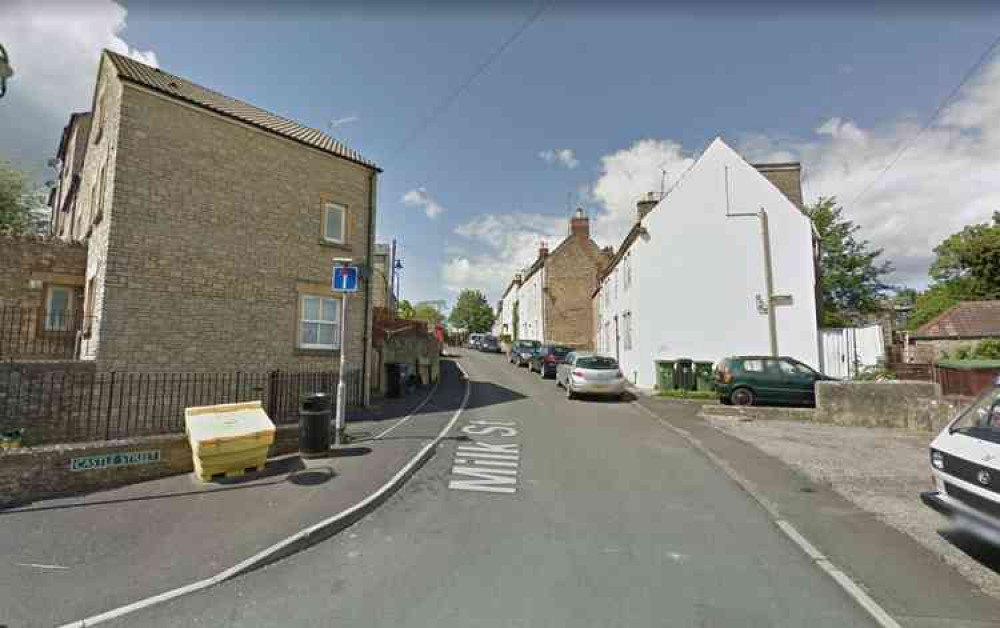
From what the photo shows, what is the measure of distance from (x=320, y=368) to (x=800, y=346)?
17.0m

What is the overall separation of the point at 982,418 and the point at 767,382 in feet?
27.2

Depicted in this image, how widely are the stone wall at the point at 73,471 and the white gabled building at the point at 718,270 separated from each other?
15.8 m

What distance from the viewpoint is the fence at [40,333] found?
10305 millimetres

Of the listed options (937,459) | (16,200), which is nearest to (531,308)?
(16,200)

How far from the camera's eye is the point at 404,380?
16609mm

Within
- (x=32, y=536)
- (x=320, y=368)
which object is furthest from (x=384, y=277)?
(x=32, y=536)

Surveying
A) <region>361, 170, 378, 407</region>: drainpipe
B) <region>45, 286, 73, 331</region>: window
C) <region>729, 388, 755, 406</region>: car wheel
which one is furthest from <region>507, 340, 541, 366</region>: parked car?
<region>45, 286, 73, 331</region>: window

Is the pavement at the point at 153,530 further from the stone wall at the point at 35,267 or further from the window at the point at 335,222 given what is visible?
the stone wall at the point at 35,267

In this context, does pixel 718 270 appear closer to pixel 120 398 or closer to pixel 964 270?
pixel 120 398

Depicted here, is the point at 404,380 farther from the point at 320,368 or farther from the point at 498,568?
the point at 498,568

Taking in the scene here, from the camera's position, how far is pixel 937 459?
4.61 m

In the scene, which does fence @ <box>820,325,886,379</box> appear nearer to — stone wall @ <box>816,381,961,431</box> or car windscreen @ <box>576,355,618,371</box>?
stone wall @ <box>816,381,961,431</box>

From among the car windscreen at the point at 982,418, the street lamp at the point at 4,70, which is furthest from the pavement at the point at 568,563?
the street lamp at the point at 4,70

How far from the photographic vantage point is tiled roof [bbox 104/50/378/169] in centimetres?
1034
